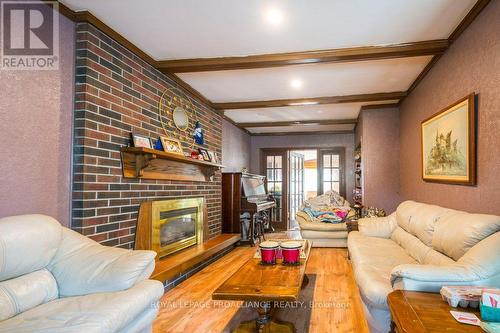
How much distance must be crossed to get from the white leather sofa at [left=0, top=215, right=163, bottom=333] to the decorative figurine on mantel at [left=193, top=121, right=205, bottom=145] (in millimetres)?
2546

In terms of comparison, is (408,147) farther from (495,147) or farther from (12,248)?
(12,248)

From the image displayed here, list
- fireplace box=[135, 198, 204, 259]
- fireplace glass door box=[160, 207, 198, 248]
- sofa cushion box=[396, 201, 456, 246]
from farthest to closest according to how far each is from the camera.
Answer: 1. fireplace glass door box=[160, 207, 198, 248]
2. fireplace box=[135, 198, 204, 259]
3. sofa cushion box=[396, 201, 456, 246]

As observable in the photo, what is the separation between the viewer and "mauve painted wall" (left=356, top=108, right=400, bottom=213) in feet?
17.7

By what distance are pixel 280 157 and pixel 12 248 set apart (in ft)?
23.2

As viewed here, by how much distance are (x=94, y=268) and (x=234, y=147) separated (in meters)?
5.12

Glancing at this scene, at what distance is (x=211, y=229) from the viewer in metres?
5.13

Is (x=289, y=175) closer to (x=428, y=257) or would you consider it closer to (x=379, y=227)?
(x=379, y=227)

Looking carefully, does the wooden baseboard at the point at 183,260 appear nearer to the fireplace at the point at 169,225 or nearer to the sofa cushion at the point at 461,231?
the fireplace at the point at 169,225

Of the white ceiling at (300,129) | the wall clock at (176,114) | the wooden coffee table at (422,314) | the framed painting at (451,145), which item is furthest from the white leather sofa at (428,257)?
the white ceiling at (300,129)

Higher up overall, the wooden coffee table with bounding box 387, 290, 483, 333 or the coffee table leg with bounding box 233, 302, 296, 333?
the wooden coffee table with bounding box 387, 290, 483, 333

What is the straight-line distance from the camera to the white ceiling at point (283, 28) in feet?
8.05

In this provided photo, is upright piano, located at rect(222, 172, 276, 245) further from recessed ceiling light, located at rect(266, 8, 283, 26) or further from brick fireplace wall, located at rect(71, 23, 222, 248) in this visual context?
recessed ceiling light, located at rect(266, 8, 283, 26)

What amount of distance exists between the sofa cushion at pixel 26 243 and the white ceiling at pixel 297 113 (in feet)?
13.9

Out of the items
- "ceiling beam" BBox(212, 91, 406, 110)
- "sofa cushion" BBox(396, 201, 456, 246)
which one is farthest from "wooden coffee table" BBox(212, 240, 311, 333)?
"ceiling beam" BBox(212, 91, 406, 110)
